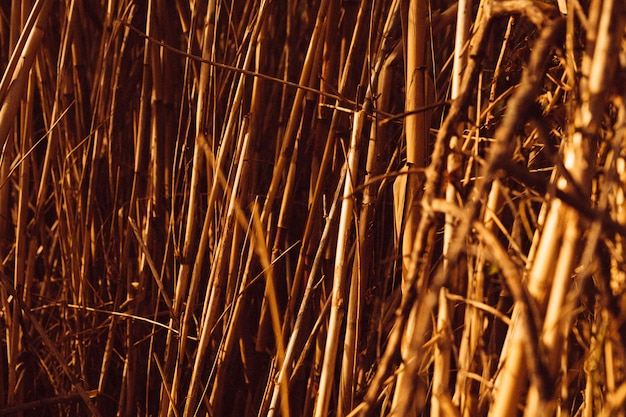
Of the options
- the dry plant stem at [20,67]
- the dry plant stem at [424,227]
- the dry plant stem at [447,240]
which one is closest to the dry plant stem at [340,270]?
the dry plant stem at [447,240]

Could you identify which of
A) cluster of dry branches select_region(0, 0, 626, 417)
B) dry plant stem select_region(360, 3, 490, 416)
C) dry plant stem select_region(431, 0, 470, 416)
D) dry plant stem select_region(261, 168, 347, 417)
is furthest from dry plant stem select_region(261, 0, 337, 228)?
dry plant stem select_region(360, 3, 490, 416)

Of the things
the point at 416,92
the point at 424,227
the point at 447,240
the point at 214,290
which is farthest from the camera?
the point at 214,290

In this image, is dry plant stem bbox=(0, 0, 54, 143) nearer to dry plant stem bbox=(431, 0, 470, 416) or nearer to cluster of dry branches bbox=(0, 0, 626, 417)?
cluster of dry branches bbox=(0, 0, 626, 417)

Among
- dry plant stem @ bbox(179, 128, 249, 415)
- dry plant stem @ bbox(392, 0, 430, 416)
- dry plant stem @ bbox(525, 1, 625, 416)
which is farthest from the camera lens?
dry plant stem @ bbox(179, 128, 249, 415)

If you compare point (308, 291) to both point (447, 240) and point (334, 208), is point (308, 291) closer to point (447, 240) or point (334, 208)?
point (334, 208)

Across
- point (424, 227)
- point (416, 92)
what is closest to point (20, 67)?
point (416, 92)

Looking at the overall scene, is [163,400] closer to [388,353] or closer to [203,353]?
[203,353]

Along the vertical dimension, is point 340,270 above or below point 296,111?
below

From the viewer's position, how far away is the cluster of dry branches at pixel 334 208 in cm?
43

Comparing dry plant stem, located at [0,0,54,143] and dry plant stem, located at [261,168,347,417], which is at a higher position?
dry plant stem, located at [0,0,54,143]

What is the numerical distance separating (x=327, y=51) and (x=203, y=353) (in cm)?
39

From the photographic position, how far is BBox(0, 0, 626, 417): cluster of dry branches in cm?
43

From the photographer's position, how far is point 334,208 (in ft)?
2.44

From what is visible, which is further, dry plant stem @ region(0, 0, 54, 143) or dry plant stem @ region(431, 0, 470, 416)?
dry plant stem @ region(0, 0, 54, 143)
